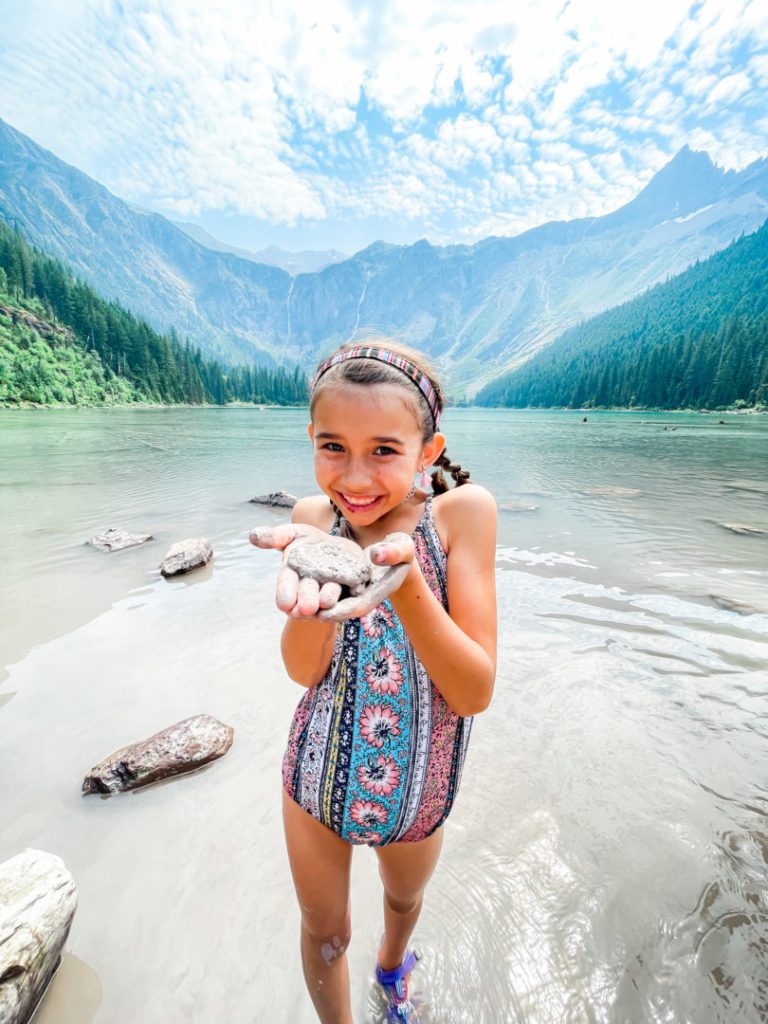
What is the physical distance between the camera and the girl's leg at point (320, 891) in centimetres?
166

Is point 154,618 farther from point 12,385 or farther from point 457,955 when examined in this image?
point 12,385

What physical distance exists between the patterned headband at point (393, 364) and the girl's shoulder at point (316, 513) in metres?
0.46

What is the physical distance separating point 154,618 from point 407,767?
519 centimetres

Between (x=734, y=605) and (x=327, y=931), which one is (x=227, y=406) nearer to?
(x=734, y=605)

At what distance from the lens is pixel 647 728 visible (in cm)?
387

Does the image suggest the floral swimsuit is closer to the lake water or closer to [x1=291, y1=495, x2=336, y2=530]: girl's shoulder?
[x1=291, y1=495, x2=336, y2=530]: girl's shoulder

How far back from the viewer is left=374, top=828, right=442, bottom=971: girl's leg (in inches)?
69.5

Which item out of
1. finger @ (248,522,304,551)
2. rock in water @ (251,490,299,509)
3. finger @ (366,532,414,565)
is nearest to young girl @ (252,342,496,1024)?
finger @ (248,522,304,551)

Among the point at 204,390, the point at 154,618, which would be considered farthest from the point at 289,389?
the point at 154,618

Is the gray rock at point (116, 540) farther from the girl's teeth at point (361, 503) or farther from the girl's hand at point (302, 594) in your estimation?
the girl's hand at point (302, 594)

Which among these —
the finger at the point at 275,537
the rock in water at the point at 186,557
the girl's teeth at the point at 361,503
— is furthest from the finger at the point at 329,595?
the rock in water at the point at 186,557

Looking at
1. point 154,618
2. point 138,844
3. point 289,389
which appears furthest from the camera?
point 289,389

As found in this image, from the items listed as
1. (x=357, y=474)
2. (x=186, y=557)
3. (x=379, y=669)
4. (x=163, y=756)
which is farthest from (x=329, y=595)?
(x=186, y=557)

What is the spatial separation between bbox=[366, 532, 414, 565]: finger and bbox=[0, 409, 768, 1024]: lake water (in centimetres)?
237
